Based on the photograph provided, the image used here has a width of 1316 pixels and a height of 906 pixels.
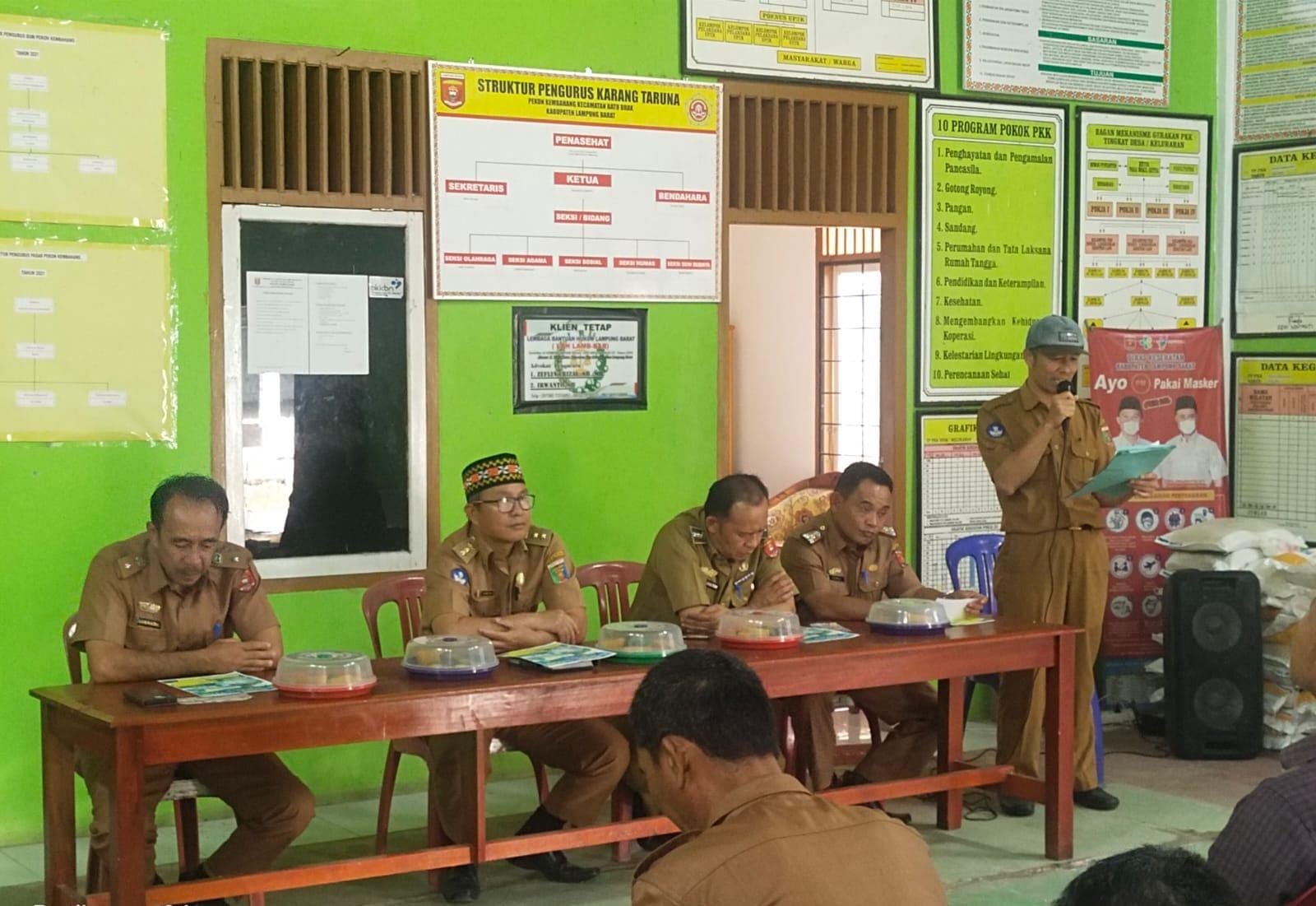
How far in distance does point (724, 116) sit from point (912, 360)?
4.37ft

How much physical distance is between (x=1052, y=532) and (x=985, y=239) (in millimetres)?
1741

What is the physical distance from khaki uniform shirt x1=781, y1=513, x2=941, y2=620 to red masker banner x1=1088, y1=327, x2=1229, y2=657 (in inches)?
75.7

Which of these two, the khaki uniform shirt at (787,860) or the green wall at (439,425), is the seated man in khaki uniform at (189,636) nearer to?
the green wall at (439,425)

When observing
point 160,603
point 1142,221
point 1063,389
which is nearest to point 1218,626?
point 1063,389

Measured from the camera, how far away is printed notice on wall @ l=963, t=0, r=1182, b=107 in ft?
22.8

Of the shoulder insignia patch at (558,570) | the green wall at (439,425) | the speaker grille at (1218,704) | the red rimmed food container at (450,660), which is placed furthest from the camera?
the speaker grille at (1218,704)

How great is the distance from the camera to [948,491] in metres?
7.00

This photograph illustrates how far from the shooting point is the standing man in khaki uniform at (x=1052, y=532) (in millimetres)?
5645

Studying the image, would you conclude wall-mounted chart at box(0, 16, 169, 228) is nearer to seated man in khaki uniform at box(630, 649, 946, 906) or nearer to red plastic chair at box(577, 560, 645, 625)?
red plastic chair at box(577, 560, 645, 625)

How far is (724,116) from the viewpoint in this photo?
20.7ft

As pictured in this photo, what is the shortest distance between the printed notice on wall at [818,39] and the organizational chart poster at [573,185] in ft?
0.59

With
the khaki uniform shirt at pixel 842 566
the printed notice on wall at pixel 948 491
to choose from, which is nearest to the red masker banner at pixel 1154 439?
the printed notice on wall at pixel 948 491

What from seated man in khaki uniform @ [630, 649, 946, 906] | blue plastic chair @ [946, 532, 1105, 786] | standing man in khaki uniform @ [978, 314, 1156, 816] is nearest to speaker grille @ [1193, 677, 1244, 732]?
blue plastic chair @ [946, 532, 1105, 786]

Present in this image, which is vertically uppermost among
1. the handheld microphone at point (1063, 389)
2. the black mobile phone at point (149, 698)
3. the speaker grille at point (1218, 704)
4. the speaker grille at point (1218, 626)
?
the handheld microphone at point (1063, 389)
